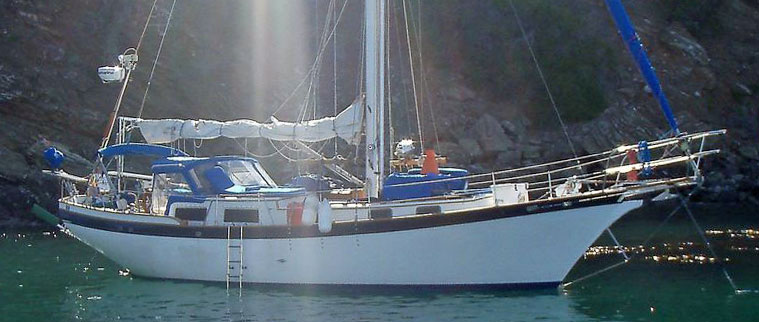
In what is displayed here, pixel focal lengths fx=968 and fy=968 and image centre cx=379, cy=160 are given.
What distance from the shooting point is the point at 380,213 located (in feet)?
71.4

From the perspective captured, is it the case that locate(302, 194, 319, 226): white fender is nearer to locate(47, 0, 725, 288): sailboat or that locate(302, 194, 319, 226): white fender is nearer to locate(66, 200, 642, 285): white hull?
locate(47, 0, 725, 288): sailboat

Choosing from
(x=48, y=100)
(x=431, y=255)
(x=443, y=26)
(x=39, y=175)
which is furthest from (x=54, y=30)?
(x=431, y=255)

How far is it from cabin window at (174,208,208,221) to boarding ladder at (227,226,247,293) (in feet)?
3.79

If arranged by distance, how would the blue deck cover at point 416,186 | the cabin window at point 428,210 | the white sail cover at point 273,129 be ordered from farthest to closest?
the white sail cover at point 273,129
the blue deck cover at point 416,186
the cabin window at point 428,210

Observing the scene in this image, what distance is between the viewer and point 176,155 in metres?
25.0

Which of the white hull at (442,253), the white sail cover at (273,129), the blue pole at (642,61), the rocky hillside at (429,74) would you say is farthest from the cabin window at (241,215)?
the rocky hillside at (429,74)

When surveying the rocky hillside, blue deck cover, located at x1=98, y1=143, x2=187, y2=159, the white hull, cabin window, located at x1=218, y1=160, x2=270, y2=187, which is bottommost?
the white hull

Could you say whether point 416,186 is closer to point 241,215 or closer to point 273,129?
point 241,215

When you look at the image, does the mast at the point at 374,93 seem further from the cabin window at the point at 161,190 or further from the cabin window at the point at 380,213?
the cabin window at the point at 161,190

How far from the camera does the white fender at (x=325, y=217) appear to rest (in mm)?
21031

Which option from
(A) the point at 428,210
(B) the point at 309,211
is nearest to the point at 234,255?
(B) the point at 309,211

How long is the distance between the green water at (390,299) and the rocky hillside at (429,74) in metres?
15.8

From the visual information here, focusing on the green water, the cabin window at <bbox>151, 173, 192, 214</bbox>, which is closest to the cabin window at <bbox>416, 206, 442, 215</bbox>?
the green water

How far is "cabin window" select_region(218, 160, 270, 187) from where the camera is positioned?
78.9ft
